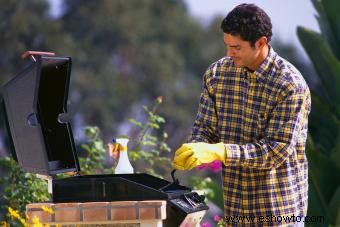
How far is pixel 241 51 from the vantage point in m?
3.68

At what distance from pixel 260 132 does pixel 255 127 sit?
0.10 feet

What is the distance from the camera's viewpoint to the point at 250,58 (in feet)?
12.2

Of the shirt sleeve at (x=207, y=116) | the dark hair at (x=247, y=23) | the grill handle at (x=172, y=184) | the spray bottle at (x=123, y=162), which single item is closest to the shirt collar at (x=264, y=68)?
the dark hair at (x=247, y=23)

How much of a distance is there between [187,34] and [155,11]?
935 millimetres

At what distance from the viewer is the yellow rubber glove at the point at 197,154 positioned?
3.49 meters

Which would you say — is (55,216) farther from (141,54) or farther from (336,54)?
(141,54)

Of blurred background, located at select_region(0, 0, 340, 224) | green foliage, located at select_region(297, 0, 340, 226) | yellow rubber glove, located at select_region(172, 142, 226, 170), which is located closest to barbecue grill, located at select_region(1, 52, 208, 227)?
yellow rubber glove, located at select_region(172, 142, 226, 170)

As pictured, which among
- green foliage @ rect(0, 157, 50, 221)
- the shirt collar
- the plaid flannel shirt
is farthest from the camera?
green foliage @ rect(0, 157, 50, 221)

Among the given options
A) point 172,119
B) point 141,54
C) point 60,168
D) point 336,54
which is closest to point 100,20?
point 141,54

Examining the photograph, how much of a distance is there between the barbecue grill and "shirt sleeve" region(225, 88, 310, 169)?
0.25 metres

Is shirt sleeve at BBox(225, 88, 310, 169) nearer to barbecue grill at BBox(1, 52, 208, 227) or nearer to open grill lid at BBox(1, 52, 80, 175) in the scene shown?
barbecue grill at BBox(1, 52, 208, 227)

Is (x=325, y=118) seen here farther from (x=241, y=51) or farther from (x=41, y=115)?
(x=41, y=115)

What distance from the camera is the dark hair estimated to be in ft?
12.0

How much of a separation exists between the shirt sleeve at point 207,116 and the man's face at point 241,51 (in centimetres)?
18
